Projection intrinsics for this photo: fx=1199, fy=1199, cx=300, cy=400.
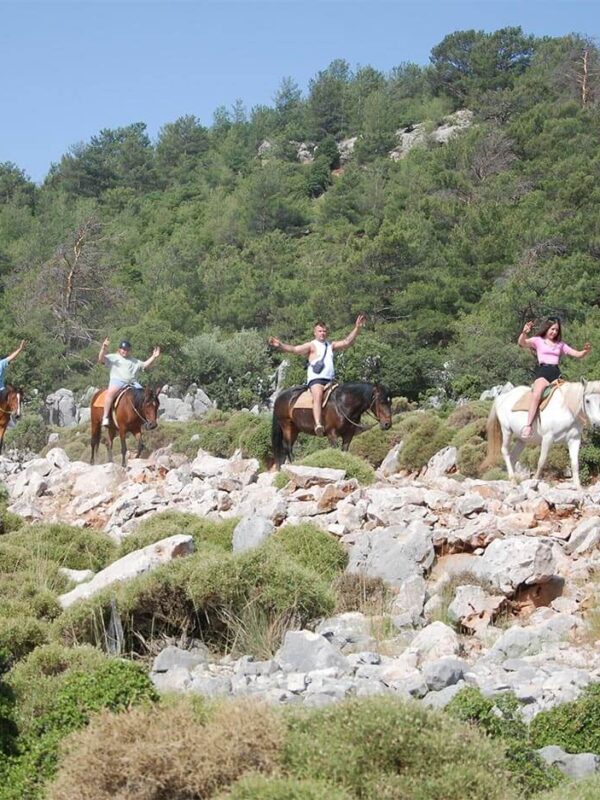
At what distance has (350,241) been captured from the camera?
163 feet

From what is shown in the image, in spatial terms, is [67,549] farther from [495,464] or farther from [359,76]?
[359,76]

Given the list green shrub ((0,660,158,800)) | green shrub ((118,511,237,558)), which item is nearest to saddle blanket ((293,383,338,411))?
green shrub ((118,511,237,558))

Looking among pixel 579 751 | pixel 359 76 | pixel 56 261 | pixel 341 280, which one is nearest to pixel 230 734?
pixel 579 751

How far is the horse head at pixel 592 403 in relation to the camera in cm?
1623

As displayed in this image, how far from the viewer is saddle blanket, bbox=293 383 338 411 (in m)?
19.4

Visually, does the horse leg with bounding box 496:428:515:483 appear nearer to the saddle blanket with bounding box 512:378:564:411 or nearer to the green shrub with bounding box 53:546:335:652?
the saddle blanket with bounding box 512:378:564:411

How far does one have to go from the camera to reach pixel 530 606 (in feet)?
35.1

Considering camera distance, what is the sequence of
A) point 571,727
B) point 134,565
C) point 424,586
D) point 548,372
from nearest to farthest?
point 571,727
point 424,586
point 134,565
point 548,372

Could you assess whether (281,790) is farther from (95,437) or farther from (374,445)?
(95,437)

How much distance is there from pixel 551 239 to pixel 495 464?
1188 inches

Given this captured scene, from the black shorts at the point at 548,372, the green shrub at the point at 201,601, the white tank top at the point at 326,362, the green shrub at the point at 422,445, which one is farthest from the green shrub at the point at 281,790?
the green shrub at the point at 422,445

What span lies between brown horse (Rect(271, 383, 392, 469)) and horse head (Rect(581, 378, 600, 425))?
407 cm

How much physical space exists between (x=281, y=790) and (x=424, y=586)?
5716mm

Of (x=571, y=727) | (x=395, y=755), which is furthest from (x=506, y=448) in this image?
(x=395, y=755)
